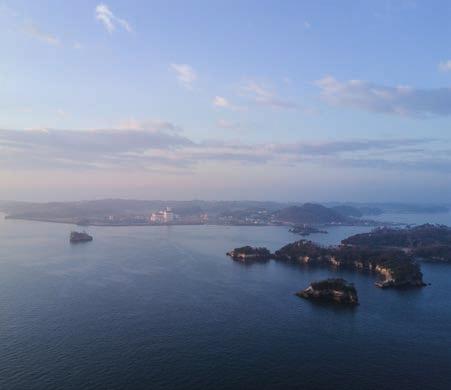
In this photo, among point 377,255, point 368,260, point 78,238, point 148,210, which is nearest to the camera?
point 368,260

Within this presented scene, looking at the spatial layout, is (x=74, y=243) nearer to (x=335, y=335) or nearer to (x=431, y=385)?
(x=335, y=335)

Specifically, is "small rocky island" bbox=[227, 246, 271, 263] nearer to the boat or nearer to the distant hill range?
the boat

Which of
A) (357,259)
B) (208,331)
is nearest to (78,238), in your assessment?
(357,259)

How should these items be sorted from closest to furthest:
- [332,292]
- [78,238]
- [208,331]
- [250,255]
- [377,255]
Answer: [208,331] → [332,292] → [377,255] → [250,255] → [78,238]

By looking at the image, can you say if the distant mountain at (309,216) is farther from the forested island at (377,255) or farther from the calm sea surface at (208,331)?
the calm sea surface at (208,331)

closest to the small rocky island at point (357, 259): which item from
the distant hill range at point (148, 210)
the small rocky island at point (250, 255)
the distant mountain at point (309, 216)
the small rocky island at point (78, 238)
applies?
the small rocky island at point (250, 255)

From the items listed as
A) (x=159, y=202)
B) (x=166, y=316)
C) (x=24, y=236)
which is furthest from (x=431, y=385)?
(x=159, y=202)

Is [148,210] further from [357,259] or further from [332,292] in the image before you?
[332,292]

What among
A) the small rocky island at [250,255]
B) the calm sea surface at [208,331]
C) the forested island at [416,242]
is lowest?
the calm sea surface at [208,331]
